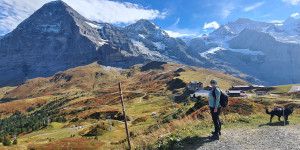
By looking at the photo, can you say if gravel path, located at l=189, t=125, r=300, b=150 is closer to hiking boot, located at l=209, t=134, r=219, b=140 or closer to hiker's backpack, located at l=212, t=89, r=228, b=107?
hiking boot, located at l=209, t=134, r=219, b=140

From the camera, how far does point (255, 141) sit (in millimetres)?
10359

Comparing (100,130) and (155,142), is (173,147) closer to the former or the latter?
(155,142)

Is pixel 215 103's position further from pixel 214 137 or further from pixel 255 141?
pixel 255 141

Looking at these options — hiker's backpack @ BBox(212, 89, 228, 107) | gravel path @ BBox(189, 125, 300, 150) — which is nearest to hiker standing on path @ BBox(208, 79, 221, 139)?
hiker's backpack @ BBox(212, 89, 228, 107)

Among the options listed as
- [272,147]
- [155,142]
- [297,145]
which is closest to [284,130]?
[297,145]

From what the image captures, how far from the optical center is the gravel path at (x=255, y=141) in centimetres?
959

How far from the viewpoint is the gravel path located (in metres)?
9.59

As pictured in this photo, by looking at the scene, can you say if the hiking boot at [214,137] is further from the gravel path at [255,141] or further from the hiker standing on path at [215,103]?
the gravel path at [255,141]

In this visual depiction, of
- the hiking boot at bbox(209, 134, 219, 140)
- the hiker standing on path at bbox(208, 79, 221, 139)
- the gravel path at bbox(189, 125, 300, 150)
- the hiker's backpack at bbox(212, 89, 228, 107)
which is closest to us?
the gravel path at bbox(189, 125, 300, 150)

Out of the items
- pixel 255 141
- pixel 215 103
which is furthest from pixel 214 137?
pixel 255 141

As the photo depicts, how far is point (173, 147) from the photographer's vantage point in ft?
32.8

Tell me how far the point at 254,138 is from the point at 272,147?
138 cm

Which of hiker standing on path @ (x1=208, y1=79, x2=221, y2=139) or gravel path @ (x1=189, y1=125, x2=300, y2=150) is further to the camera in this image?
hiker standing on path @ (x1=208, y1=79, x2=221, y2=139)

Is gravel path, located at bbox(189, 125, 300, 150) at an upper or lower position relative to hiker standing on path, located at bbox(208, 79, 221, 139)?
lower
